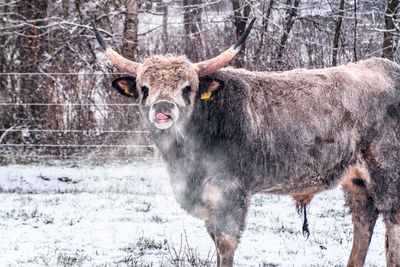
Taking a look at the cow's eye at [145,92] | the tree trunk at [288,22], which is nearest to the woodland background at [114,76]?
the tree trunk at [288,22]

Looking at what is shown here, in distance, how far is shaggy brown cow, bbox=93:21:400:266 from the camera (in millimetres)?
3676

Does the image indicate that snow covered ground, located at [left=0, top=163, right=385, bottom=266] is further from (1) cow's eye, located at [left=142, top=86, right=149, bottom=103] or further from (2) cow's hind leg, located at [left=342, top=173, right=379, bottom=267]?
(1) cow's eye, located at [left=142, top=86, right=149, bottom=103]

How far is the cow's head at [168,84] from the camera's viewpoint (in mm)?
3449

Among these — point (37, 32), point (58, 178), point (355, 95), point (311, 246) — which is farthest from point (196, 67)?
point (37, 32)

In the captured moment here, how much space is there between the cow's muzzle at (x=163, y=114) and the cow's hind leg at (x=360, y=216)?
182cm

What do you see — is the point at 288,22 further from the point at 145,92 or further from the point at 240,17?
the point at 145,92

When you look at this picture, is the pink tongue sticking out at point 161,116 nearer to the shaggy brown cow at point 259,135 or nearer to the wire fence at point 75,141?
the shaggy brown cow at point 259,135

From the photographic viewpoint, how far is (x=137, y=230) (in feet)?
17.3

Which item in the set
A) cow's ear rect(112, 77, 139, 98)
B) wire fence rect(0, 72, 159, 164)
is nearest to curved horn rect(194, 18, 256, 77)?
cow's ear rect(112, 77, 139, 98)

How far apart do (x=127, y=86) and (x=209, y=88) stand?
79 centimetres

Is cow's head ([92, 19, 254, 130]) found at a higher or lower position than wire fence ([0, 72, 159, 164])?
higher

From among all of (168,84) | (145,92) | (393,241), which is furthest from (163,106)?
(393,241)

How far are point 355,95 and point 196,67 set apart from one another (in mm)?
1409

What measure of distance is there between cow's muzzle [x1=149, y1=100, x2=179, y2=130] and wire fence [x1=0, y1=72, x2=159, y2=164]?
5.62 m
